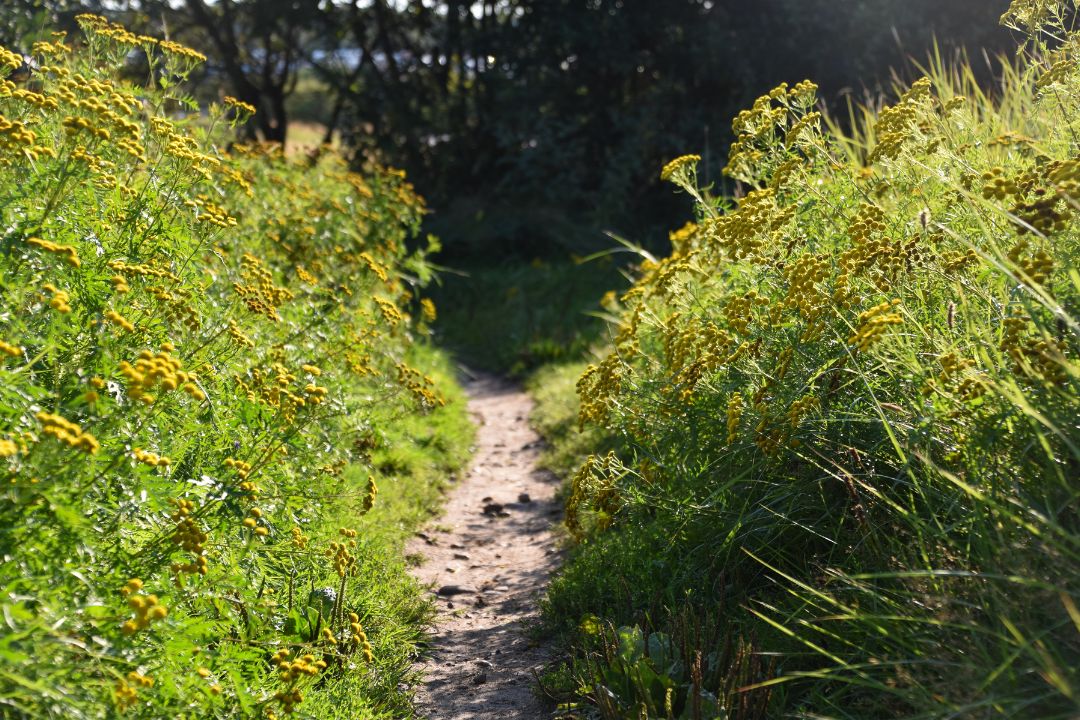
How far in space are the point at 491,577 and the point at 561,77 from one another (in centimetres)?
958

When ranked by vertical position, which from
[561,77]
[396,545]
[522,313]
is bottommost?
[396,545]

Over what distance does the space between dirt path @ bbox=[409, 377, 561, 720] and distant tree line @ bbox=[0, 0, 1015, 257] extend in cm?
621

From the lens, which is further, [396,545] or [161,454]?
[396,545]

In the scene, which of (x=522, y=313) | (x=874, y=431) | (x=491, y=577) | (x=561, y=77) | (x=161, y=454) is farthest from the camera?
(x=561, y=77)

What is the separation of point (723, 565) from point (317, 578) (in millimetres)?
1615

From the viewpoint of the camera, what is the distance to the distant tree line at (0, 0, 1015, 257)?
1268cm

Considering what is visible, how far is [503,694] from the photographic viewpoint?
3760 mm

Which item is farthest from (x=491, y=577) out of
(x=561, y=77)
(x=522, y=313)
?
(x=561, y=77)

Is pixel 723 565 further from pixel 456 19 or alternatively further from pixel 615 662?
pixel 456 19

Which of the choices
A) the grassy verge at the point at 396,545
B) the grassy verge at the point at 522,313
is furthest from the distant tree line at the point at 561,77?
the grassy verge at the point at 396,545

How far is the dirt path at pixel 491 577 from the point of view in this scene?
3783 mm

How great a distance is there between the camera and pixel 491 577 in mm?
4926

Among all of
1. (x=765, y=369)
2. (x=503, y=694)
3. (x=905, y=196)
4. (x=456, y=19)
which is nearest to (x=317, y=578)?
(x=503, y=694)

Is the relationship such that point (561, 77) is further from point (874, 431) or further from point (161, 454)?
point (161, 454)
